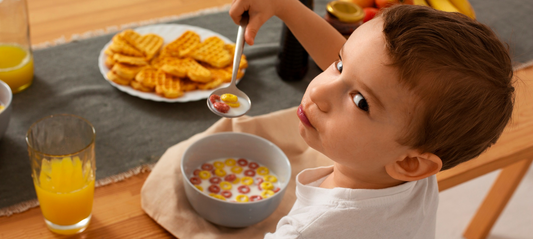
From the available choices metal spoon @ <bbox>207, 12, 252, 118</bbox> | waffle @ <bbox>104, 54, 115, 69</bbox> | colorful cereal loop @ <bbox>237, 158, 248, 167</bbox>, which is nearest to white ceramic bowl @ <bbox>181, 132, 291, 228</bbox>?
colorful cereal loop @ <bbox>237, 158, 248, 167</bbox>

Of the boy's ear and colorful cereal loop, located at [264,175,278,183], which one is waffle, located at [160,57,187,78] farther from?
the boy's ear

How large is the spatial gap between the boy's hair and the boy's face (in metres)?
0.02

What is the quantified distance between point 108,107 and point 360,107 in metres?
0.70

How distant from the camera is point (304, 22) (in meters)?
0.84

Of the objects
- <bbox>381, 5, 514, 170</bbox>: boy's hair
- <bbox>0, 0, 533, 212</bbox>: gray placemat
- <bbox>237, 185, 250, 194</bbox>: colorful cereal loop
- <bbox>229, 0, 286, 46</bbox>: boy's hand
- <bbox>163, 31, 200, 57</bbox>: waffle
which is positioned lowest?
Result: <bbox>0, 0, 533, 212</bbox>: gray placemat

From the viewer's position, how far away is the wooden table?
31.5 inches

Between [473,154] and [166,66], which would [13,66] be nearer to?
[166,66]

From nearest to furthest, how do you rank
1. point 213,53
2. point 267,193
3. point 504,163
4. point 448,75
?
point 448,75 < point 267,193 < point 504,163 < point 213,53

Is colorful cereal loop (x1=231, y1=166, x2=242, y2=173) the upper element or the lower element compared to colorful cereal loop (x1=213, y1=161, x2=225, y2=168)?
lower

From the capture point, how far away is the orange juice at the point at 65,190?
74 cm

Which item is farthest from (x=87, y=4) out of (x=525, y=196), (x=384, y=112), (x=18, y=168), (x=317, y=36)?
(x=525, y=196)

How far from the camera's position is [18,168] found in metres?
0.88

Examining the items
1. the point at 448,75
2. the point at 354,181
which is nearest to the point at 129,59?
the point at 354,181

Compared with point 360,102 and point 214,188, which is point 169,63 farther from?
point 360,102
